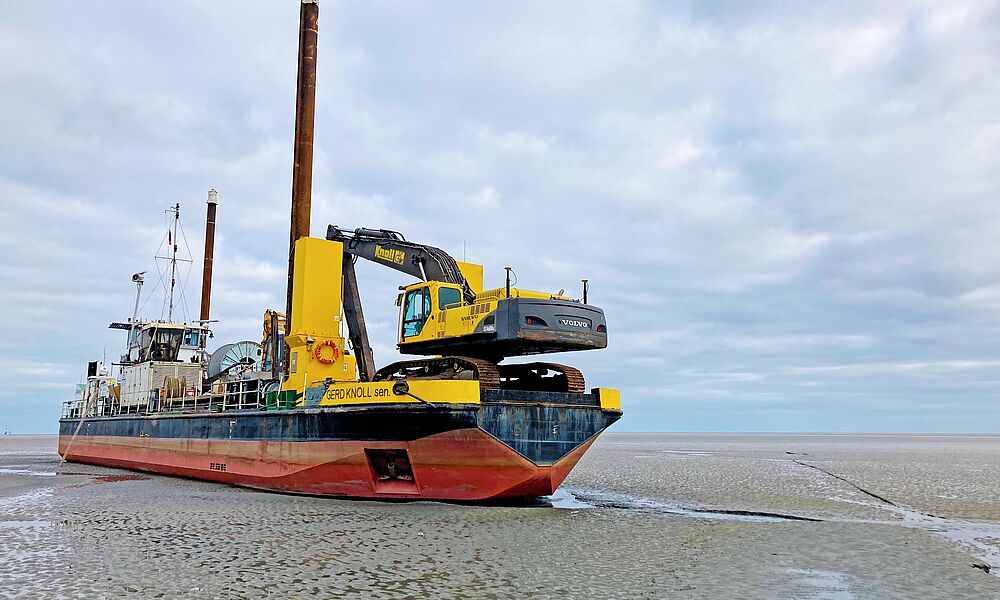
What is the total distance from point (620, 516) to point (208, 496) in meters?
10.1

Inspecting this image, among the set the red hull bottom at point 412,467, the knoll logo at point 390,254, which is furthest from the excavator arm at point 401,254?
the red hull bottom at point 412,467

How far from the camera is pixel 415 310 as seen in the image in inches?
710

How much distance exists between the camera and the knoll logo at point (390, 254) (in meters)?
19.8

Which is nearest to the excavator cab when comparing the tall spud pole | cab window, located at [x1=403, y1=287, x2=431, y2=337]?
cab window, located at [x1=403, y1=287, x2=431, y2=337]

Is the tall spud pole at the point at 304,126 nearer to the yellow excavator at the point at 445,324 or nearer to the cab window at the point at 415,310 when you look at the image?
the yellow excavator at the point at 445,324

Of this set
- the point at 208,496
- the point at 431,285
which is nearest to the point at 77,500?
the point at 208,496

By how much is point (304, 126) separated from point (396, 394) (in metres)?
11.8

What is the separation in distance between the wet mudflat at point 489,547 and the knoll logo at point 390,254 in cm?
638

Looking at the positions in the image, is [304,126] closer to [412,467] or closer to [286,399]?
[286,399]

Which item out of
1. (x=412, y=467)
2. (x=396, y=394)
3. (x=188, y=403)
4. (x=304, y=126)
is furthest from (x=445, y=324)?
(x=188, y=403)

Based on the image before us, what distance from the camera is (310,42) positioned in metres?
24.6

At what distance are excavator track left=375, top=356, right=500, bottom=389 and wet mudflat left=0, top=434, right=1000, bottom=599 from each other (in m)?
2.70

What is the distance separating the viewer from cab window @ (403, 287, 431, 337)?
58.3ft

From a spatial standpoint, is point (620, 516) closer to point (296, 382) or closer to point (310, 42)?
point (296, 382)
